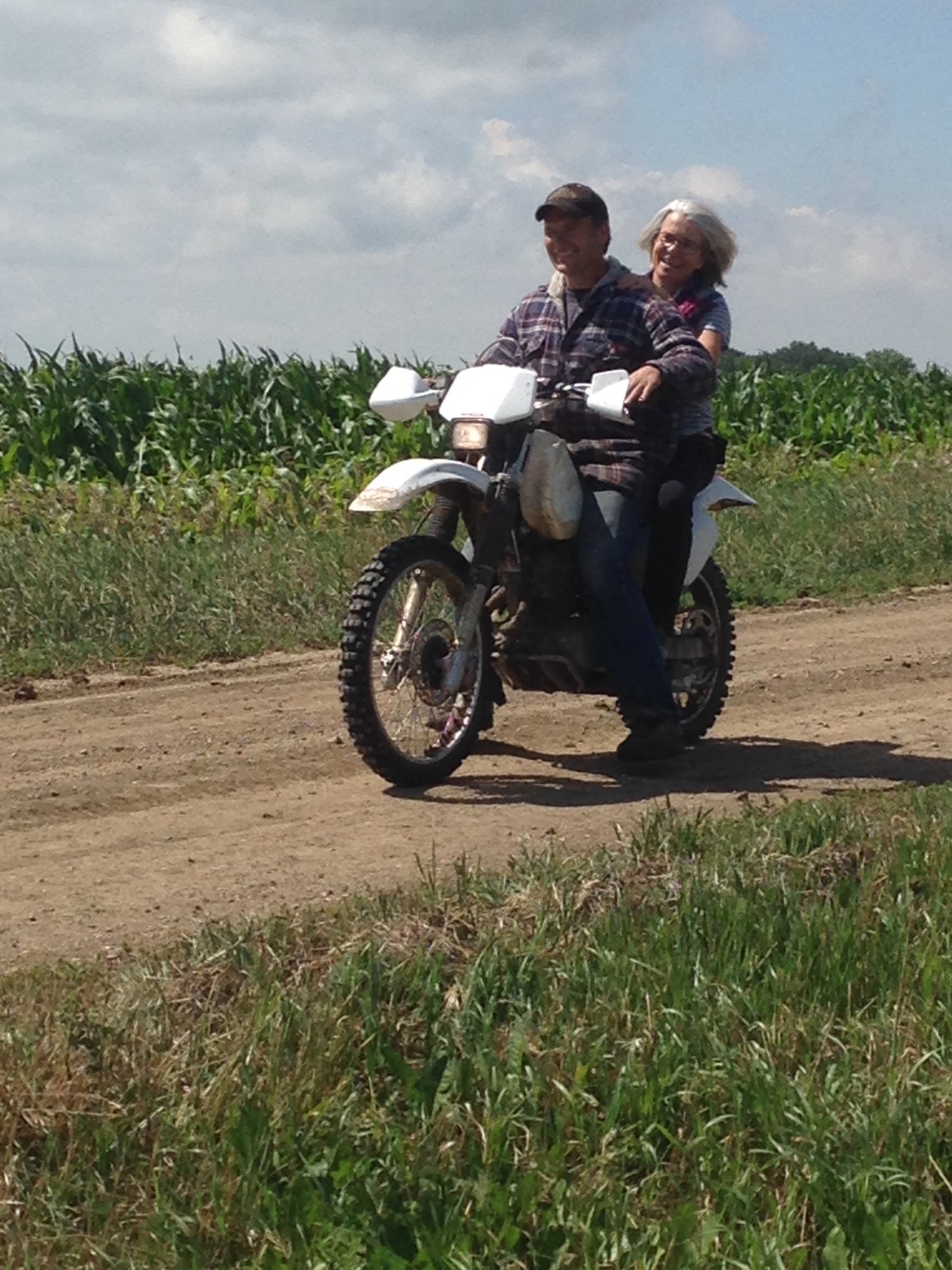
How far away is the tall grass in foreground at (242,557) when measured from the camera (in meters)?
10.5

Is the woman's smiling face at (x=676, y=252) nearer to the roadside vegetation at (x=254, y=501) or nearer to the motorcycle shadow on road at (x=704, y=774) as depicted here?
the motorcycle shadow on road at (x=704, y=774)

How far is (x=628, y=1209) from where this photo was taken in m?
3.67

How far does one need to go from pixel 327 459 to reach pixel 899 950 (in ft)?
44.9

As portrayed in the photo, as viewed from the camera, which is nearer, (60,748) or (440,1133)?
(440,1133)

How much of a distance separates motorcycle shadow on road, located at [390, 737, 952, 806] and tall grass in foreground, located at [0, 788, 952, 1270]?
2.06m

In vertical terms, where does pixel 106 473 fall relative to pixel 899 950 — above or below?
above

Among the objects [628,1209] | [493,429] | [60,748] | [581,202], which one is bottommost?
[628,1209]

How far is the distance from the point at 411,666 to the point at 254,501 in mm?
8351

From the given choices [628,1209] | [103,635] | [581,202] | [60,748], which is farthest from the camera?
[103,635]

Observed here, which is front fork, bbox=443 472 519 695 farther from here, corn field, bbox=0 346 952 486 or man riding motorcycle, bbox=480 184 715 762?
corn field, bbox=0 346 952 486

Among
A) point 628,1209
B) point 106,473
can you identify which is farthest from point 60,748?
point 106,473

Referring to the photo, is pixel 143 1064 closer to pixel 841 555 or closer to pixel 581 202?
pixel 581 202

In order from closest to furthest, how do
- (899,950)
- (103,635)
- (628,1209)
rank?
(628,1209), (899,950), (103,635)

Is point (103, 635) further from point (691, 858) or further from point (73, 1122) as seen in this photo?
point (73, 1122)
